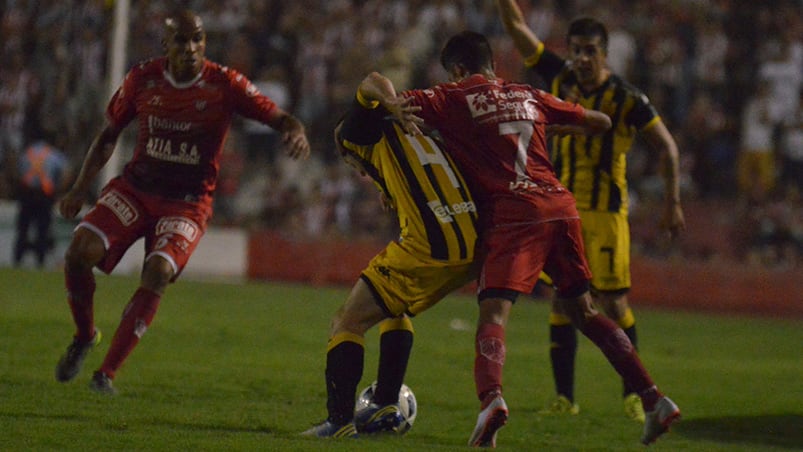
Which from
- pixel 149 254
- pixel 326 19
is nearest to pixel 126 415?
pixel 149 254

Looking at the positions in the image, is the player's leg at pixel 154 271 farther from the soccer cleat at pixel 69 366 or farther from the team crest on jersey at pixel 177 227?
the soccer cleat at pixel 69 366

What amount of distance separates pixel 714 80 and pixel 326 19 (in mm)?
7344

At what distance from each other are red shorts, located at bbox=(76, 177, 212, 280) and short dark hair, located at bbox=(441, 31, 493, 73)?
8.18 ft

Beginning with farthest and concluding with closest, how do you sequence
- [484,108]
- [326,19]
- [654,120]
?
[326,19] → [654,120] → [484,108]

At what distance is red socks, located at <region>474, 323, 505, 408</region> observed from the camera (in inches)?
256

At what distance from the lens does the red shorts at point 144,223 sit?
8.57 meters

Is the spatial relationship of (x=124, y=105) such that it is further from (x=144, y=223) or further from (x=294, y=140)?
(x=294, y=140)

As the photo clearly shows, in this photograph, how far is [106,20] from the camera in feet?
81.2

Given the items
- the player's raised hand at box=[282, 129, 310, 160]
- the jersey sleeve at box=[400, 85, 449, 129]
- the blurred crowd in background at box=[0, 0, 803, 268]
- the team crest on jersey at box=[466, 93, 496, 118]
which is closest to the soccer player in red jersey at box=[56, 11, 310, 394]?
the player's raised hand at box=[282, 129, 310, 160]

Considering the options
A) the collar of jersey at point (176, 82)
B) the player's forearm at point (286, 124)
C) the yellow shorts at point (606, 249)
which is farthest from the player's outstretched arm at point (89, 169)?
the yellow shorts at point (606, 249)

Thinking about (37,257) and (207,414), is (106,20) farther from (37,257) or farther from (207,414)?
(207,414)

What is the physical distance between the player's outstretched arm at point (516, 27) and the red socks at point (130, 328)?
9.61 ft

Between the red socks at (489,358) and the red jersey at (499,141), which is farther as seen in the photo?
the red jersey at (499,141)

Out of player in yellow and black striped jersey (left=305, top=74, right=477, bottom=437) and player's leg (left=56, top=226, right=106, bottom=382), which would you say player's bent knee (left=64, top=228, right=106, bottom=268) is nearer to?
player's leg (left=56, top=226, right=106, bottom=382)
